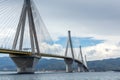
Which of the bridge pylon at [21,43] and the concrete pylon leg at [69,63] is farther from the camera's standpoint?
the concrete pylon leg at [69,63]

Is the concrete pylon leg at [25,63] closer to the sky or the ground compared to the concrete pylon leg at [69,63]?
closer to the ground

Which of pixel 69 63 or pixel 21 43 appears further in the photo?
pixel 69 63

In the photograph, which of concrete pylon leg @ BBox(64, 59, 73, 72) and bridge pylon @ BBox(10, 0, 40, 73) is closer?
bridge pylon @ BBox(10, 0, 40, 73)

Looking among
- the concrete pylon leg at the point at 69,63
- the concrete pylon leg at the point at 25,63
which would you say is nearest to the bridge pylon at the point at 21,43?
the concrete pylon leg at the point at 25,63

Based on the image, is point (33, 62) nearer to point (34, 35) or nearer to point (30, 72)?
point (30, 72)

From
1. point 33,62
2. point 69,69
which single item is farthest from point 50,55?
point 69,69

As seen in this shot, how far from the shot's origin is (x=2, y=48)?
238ft

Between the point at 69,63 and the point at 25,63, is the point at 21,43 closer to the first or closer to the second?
the point at 25,63

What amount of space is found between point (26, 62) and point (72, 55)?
47537mm

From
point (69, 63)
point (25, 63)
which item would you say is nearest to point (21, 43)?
point (25, 63)

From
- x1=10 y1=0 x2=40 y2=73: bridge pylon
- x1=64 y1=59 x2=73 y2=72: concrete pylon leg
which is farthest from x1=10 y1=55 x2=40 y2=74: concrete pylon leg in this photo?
x1=64 y1=59 x2=73 y2=72: concrete pylon leg

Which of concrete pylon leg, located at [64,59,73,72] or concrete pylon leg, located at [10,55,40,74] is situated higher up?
concrete pylon leg, located at [64,59,73,72]

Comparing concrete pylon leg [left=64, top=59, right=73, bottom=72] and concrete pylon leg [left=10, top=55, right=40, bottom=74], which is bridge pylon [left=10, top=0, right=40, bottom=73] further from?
concrete pylon leg [left=64, top=59, right=73, bottom=72]

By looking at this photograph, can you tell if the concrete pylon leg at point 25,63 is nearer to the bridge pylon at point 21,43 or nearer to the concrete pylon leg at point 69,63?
the bridge pylon at point 21,43
